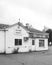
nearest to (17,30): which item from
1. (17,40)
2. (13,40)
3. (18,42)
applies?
(17,40)

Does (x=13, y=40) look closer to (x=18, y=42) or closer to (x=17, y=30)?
(x=18, y=42)

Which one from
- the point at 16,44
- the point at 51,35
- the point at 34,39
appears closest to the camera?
the point at 16,44

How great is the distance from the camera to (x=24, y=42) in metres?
15.9

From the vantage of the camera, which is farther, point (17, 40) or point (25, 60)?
point (17, 40)

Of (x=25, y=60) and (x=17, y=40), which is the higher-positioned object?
(x=17, y=40)

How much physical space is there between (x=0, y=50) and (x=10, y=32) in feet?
10.9

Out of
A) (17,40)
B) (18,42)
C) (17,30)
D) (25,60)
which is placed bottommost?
(25,60)

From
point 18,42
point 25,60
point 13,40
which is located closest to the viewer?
point 25,60

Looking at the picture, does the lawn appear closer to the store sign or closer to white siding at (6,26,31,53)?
white siding at (6,26,31,53)

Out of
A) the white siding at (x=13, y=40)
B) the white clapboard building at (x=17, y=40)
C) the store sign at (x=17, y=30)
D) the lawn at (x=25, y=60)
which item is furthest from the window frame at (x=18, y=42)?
the lawn at (x=25, y=60)

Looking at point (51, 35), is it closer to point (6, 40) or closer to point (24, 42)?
point (24, 42)

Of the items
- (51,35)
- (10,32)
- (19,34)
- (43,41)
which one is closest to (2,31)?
(10,32)

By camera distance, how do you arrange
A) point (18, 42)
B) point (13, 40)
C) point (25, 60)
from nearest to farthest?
point (25, 60), point (13, 40), point (18, 42)

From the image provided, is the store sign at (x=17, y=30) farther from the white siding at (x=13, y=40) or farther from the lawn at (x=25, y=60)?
the lawn at (x=25, y=60)
